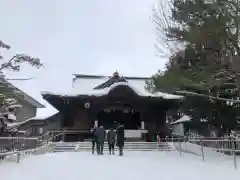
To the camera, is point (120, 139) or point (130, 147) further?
point (130, 147)

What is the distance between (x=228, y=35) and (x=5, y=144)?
30.2 ft

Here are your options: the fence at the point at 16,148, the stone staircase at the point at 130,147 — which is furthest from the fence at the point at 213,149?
the fence at the point at 16,148

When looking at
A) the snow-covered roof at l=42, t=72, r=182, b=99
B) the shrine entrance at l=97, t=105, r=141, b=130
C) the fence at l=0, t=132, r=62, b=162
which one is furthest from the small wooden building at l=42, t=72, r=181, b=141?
the fence at l=0, t=132, r=62, b=162

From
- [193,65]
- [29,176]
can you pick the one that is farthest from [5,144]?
[193,65]

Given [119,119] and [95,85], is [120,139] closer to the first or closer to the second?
[119,119]

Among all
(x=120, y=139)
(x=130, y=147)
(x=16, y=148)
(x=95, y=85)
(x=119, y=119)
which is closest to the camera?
(x=16, y=148)

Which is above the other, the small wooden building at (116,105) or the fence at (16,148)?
the small wooden building at (116,105)

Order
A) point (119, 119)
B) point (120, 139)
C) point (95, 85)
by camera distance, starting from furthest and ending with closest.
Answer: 1. point (95, 85)
2. point (119, 119)
3. point (120, 139)

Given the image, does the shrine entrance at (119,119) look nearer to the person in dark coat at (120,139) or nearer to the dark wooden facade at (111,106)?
the dark wooden facade at (111,106)

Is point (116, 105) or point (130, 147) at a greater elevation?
point (116, 105)

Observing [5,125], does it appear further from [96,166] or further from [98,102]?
[98,102]

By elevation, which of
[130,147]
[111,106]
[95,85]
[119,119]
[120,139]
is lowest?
[130,147]

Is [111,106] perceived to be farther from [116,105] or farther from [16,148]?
[16,148]

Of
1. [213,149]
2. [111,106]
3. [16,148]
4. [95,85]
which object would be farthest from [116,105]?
[16,148]
